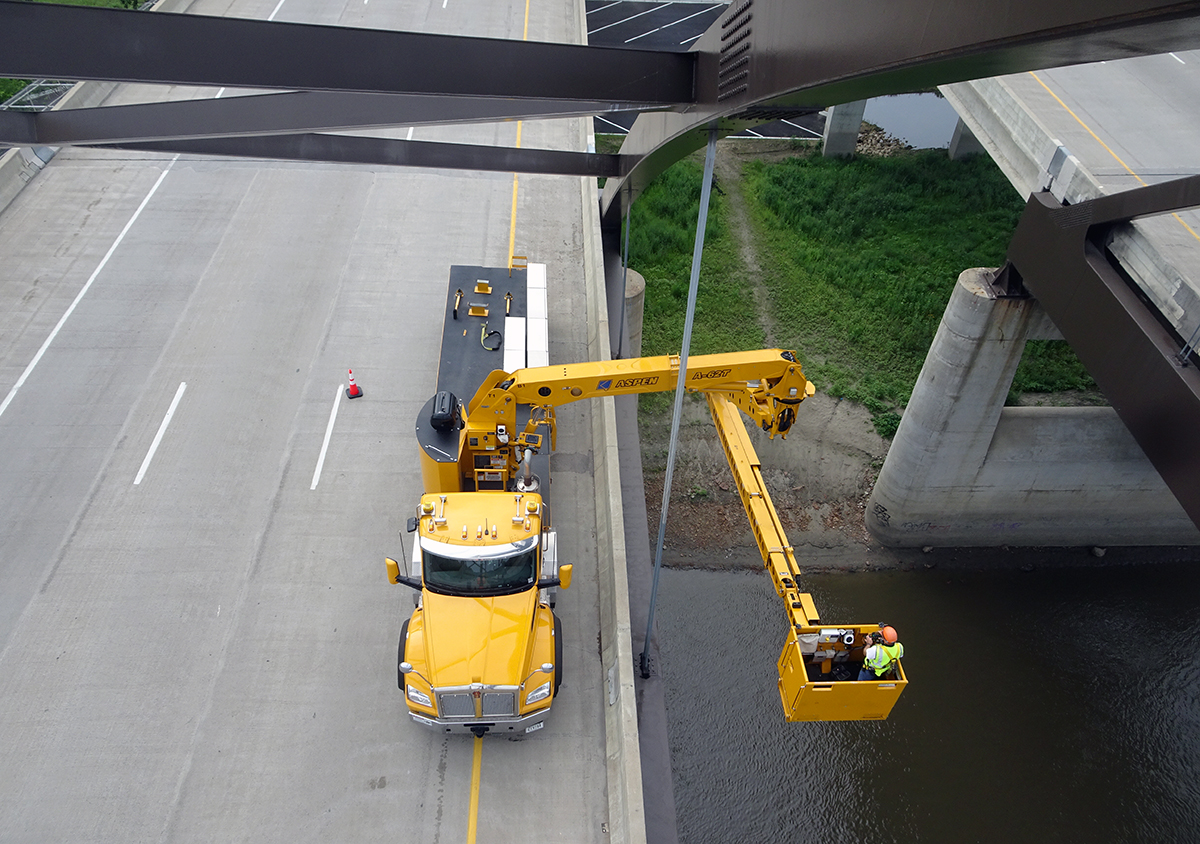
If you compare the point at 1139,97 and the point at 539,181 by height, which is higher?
the point at 1139,97

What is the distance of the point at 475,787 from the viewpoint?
11.0 meters

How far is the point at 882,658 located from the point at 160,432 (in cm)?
1394

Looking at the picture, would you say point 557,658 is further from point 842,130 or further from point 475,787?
point 842,130

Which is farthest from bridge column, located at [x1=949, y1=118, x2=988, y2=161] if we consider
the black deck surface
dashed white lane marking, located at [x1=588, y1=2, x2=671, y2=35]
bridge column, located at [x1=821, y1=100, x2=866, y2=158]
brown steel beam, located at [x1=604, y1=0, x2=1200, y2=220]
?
brown steel beam, located at [x1=604, y1=0, x2=1200, y2=220]

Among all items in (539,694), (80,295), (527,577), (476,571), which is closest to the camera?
(539,694)

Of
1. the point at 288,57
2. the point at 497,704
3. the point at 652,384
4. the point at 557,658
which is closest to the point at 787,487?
the point at 652,384

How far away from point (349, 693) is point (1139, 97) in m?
22.3

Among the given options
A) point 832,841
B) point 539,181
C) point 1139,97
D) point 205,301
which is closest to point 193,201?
point 205,301

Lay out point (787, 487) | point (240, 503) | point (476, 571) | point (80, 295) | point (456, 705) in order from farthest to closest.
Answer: point (787, 487), point (80, 295), point (240, 503), point (476, 571), point (456, 705)

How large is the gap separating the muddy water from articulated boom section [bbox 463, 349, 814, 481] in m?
8.66

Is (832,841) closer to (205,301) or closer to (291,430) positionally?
(291,430)

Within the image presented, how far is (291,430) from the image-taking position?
53.1 ft

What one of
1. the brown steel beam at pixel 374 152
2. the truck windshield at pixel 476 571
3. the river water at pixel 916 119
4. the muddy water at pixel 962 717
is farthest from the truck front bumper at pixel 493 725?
the river water at pixel 916 119

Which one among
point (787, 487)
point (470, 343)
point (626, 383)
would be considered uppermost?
point (626, 383)
